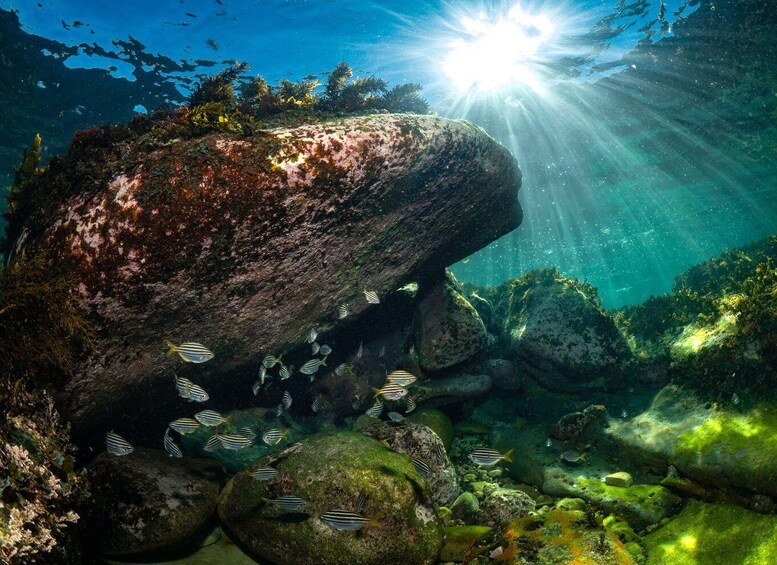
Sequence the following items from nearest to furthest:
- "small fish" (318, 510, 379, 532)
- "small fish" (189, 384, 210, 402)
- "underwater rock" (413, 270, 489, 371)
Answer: "small fish" (318, 510, 379, 532), "small fish" (189, 384, 210, 402), "underwater rock" (413, 270, 489, 371)

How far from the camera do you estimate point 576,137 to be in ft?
67.4

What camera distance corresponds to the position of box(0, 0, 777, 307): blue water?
12203 mm

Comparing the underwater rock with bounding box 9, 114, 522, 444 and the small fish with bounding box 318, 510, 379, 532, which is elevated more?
the underwater rock with bounding box 9, 114, 522, 444

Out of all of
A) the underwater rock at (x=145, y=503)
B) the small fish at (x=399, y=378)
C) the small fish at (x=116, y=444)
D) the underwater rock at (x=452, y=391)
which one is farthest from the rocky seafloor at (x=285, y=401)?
the small fish at (x=399, y=378)

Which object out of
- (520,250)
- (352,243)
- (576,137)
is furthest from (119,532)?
(520,250)

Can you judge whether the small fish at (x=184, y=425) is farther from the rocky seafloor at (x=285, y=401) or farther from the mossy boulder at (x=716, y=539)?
the mossy boulder at (x=716, y=539)

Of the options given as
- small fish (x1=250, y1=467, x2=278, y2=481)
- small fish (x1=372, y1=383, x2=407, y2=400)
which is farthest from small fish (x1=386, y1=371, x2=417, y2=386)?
small fish (x1=250, y1=467, x2=278, y2=481)

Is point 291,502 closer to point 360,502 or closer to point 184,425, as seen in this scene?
point 360,502

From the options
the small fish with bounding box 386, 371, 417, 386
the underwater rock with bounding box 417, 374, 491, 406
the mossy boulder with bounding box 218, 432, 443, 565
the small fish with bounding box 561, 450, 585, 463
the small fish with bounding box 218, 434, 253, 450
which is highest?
the small fish with bounding box 386, 371, 417, 386

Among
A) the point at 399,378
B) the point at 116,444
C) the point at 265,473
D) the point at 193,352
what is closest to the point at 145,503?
the point at 116,444

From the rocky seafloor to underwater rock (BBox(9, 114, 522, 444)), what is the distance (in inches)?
1.2

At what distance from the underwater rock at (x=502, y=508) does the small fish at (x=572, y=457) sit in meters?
1.68

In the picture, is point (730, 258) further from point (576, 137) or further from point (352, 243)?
point (352, 243)

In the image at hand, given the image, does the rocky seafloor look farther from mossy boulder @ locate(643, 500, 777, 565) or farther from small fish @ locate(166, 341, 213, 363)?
small fish @ locate(166, 341, 213, 363)
